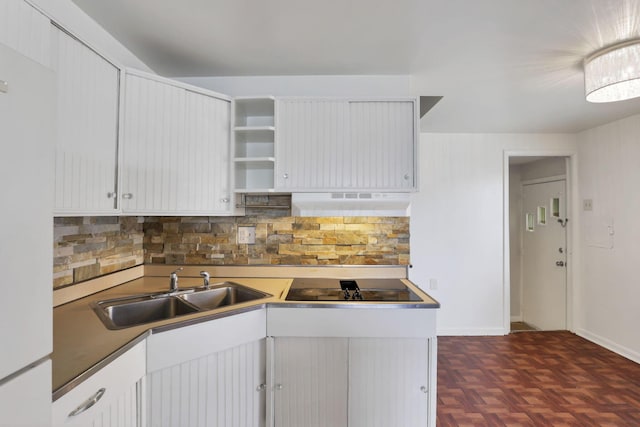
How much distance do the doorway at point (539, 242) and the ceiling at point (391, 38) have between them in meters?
1.77

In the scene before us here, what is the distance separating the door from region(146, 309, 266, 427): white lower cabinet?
3.91 metres

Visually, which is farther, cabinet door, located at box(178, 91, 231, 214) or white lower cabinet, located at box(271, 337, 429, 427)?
cabinet door, located at box(178, 91, 231, 214)

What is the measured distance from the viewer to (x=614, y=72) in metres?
1.82

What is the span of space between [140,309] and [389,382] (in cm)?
151

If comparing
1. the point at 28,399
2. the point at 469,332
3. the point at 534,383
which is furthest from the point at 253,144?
the point at 469,332

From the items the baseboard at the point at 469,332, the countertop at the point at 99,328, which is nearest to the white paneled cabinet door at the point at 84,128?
the countertop at the point at 99,328

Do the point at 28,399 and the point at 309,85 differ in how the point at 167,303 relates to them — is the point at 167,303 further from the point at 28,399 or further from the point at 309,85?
the point at 309,85

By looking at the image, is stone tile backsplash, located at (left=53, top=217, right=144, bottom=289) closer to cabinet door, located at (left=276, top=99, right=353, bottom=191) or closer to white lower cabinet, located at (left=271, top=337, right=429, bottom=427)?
cabinet door, located at (left=276, top=99, right=353, bottom=191)

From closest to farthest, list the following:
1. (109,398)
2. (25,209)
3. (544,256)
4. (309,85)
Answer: (25,209)
(109,398)
(309,85)
(544,256)

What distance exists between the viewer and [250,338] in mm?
1734

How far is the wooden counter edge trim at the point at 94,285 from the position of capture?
5.56ft

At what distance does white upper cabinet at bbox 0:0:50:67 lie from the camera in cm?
102

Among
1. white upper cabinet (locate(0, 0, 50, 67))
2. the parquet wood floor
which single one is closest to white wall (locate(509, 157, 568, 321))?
the parquet wood floor

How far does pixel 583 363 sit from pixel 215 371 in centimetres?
338
